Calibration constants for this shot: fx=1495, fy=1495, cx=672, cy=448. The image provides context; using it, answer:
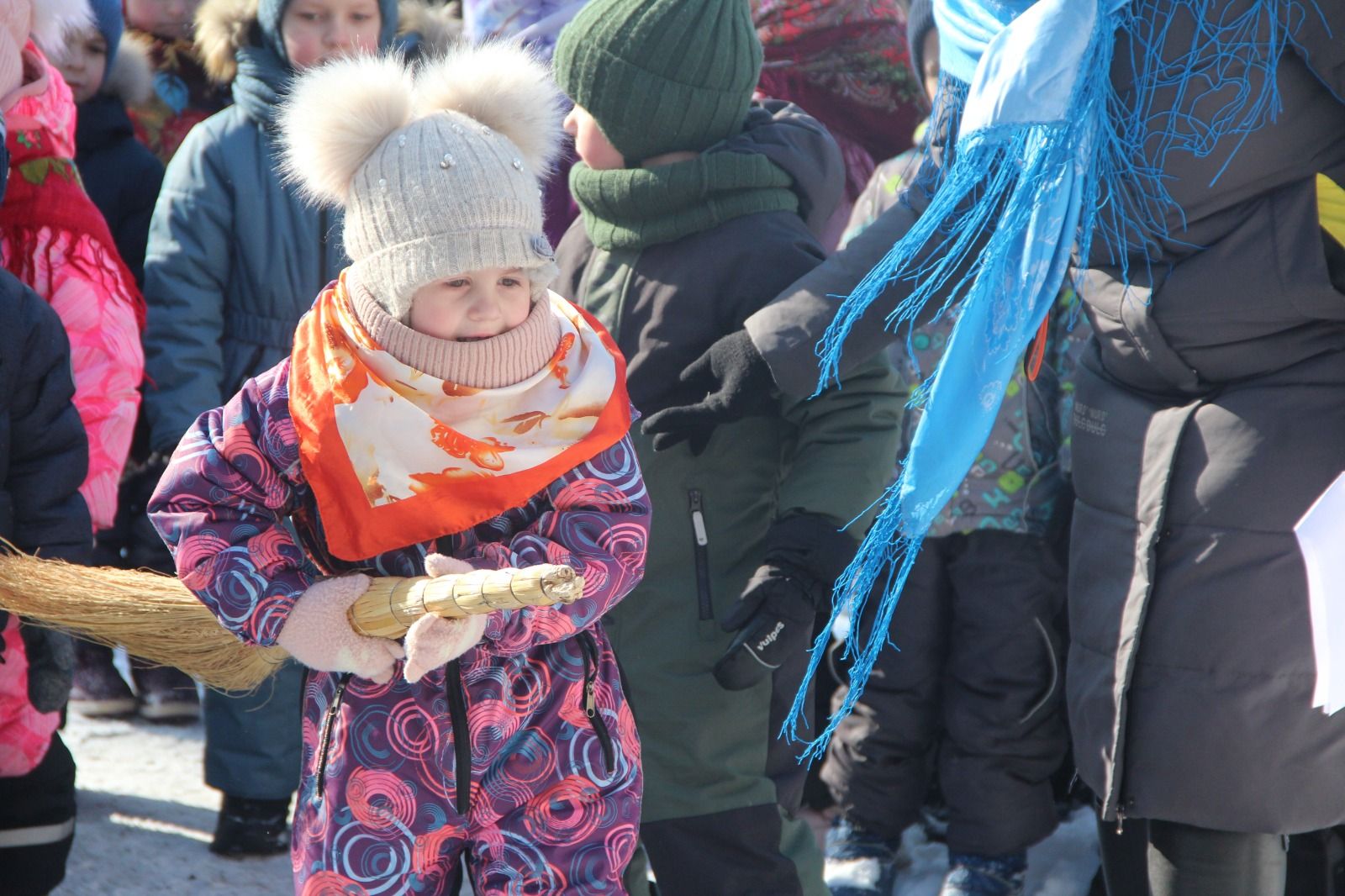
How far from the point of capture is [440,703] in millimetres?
1989

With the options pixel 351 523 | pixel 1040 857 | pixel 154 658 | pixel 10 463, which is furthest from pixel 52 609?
pixel 1040 857

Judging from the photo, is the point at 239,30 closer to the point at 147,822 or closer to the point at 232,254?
the point at 232,254

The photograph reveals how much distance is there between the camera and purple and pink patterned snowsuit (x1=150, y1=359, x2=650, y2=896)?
6.40ft

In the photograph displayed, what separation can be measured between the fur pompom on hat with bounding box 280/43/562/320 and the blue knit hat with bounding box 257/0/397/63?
4.70 feet

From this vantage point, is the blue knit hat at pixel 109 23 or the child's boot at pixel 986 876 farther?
the blue knit hat at pixel 109 23

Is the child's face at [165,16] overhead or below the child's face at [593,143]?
overhead

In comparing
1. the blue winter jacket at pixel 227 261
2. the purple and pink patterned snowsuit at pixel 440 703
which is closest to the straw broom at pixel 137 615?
the purple and pink patterned snowsuit at pixel 440 703

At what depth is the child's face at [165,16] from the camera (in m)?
4.55

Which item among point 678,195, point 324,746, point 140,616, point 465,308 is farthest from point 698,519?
point 140,616

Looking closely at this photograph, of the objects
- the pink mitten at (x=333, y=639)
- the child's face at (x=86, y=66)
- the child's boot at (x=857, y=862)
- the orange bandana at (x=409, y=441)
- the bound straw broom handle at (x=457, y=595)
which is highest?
the child's face at (x=86, y=66)

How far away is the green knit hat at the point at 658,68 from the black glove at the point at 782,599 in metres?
0.74

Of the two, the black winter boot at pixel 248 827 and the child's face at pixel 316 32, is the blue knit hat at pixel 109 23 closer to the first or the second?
the child's face at pixel 316 32

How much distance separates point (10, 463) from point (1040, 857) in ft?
7.90

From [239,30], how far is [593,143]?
1360 millimetres
